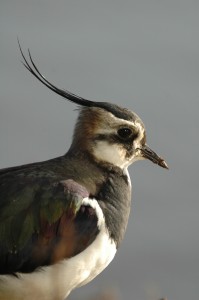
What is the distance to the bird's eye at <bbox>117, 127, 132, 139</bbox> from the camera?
10522 millimetres

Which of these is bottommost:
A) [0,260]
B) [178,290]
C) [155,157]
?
[178,290]

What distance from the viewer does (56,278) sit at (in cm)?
952

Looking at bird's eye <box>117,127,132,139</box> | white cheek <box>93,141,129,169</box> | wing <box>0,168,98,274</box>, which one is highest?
bird's eye <box>117,127,132,139</box>

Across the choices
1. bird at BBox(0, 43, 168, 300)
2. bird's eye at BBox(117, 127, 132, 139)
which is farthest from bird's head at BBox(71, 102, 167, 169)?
bird at BBox(0, 43, 168, 300)

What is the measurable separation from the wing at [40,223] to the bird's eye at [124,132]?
0.85 m

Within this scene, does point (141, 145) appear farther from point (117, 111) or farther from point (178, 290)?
point (178, 290)

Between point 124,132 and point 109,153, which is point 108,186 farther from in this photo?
point 124,132

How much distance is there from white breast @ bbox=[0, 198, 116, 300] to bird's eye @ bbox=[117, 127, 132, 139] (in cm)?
87

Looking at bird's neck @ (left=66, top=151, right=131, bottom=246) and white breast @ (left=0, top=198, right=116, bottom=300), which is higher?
bird's neck @ (left=66, top=151, right=131, bottom=246)

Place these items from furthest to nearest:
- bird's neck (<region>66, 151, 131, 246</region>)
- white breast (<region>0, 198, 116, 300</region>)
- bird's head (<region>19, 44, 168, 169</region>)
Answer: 1. bird's head (<region>19, 44, 168, 169</region>)
2. bird's neck (<region>66, 151, 131, 246</region>)
3. white breast (<region>0, 198, 116, 300</region>)

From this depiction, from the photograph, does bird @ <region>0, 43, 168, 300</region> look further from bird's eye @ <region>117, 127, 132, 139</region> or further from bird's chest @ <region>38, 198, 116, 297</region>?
bird's eye @ <region>117, 127, 132, 139</region>

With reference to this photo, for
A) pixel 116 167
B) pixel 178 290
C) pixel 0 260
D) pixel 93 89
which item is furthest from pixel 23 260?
pixel 93 89

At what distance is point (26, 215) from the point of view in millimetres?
9672

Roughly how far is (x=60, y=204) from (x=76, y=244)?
1.03ft
